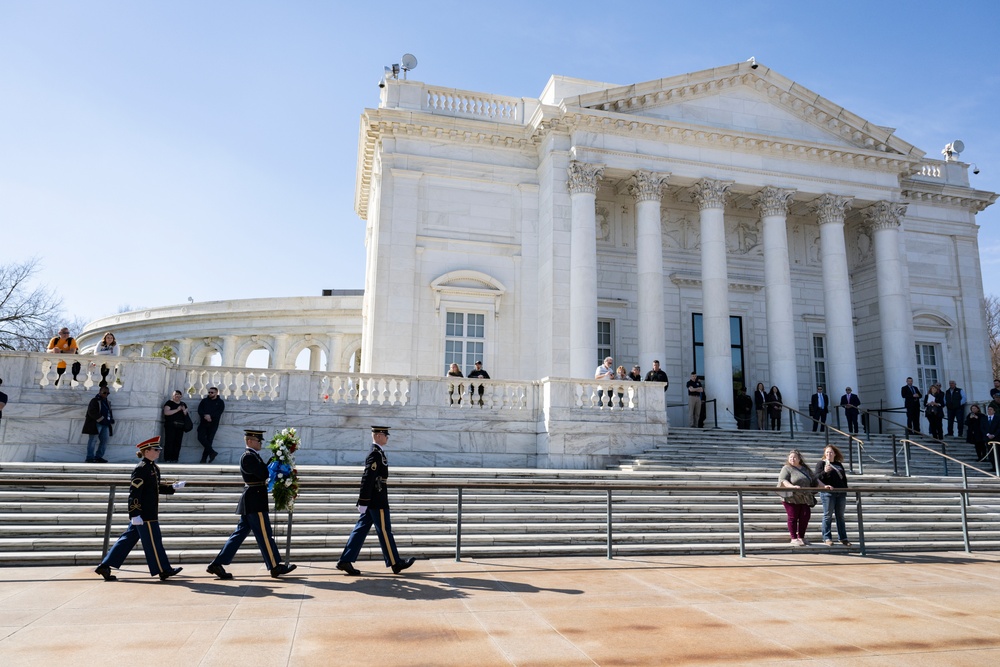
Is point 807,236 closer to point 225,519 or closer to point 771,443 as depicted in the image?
point 771,443

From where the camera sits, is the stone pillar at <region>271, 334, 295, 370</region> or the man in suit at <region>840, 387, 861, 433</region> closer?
the man in suit at <region>840, 387, 861, 433</region>

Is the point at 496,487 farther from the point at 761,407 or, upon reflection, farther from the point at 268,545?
the point at 761,407

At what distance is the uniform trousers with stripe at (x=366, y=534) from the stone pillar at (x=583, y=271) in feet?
47.1

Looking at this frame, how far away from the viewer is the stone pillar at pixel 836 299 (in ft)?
86.4

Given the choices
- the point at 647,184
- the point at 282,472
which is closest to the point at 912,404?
the point at 647,184

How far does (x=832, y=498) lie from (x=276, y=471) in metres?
9.33

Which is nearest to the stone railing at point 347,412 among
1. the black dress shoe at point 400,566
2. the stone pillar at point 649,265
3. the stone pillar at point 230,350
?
the stone pillar at point 649,265

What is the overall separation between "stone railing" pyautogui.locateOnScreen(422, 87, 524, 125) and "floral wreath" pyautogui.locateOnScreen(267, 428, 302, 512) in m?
18.8

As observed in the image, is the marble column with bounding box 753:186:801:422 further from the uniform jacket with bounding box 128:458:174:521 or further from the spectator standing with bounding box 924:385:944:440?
the uniform jacket with bounding box 128:458:174:521

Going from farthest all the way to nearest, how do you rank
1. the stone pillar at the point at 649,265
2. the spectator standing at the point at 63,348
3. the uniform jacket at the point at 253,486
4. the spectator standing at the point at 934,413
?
the stone pillar at the point at 649,265 → the spectator standing at the point at 934,413 → the spectator standing at the point at 63,348 → the uniform jacket at the point at 253,486

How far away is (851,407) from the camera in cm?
2430

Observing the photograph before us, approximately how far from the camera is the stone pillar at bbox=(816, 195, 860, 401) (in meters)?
26.3

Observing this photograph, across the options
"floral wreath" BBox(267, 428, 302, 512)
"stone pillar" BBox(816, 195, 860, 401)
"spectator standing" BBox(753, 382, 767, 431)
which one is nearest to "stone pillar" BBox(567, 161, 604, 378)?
"spectator standing" BBox(753, 382, 767, 431)

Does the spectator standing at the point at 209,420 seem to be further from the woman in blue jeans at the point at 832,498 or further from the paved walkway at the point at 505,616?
the woman in blue jeans at the point at 832,498
